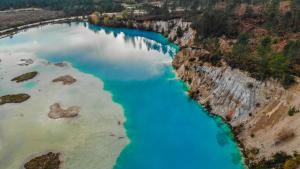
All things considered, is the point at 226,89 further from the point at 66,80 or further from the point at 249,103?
the point at 66,80

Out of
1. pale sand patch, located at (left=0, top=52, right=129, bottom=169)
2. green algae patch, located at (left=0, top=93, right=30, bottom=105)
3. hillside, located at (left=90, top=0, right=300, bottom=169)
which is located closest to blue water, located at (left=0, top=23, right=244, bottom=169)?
pale sand patch, located at (left=0, top=52, right=129, bottom=169)

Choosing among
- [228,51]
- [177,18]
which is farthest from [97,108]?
[177,18]

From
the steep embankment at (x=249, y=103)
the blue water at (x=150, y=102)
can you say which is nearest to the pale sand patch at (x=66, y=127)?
the blue water at (x=150, y=102)

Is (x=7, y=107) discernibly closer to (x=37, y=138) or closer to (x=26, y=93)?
(x=26, y=93)

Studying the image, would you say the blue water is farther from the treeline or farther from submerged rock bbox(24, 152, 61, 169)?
the treeline

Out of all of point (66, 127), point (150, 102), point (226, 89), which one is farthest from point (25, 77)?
point (226, 89)
